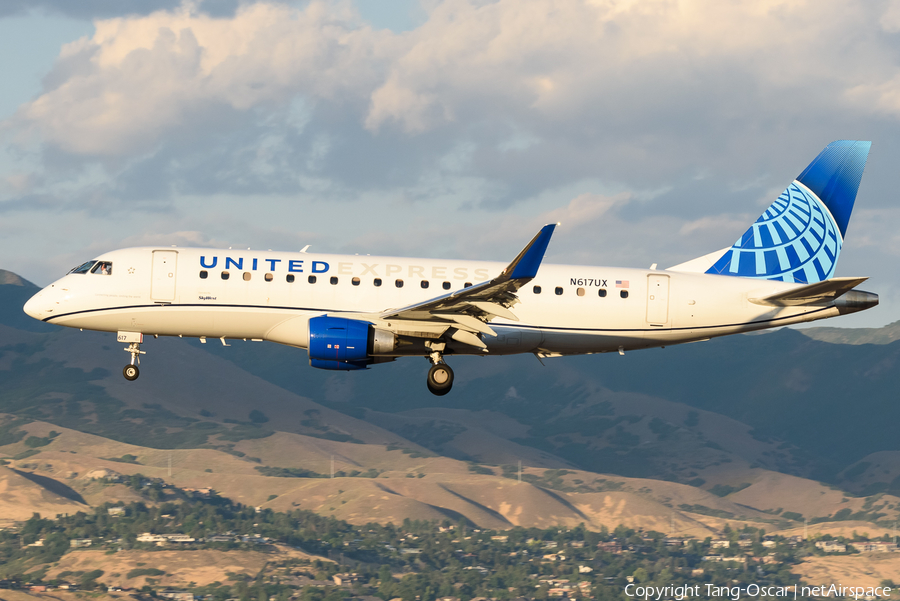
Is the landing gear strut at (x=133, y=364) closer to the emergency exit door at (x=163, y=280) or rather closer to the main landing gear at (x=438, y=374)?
the emergency exit door at (x=163, y=280)

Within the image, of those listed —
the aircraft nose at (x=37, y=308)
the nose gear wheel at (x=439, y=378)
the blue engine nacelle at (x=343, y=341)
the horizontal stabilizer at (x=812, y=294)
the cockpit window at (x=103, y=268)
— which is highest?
the cockpit window at (x=103, y=268)

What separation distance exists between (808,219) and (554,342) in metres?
14.3

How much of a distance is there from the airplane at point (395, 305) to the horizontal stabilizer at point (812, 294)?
2.4 inches

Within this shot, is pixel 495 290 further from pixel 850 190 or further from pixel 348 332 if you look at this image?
pixel 850 190

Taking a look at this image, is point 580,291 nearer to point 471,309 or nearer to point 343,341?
point 471,309

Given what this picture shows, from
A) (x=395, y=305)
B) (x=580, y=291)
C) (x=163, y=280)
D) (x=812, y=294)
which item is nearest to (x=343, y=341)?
(x=395, y=305)

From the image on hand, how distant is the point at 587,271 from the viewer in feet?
144

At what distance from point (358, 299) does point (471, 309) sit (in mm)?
4700

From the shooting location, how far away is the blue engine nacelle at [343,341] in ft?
133

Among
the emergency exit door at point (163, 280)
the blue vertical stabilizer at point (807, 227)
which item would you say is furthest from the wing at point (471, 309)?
the blue vertical stabilizer at point (807, 227)

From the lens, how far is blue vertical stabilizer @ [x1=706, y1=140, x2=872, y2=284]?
47.0m

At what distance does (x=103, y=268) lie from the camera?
43281mm

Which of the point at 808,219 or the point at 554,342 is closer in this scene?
the point at 554,342

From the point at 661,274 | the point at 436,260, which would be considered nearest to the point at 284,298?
the point at 436,260
